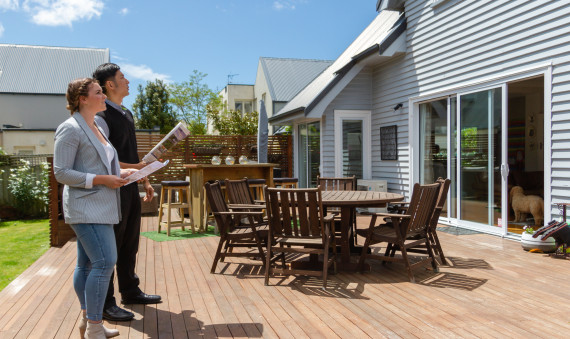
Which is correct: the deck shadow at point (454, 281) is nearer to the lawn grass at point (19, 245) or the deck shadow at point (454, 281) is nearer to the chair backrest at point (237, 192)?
the chair backrest at point (237, 192)

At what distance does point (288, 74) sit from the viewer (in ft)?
75.6

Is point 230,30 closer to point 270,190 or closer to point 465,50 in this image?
point 465,50

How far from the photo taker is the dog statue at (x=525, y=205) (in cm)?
663

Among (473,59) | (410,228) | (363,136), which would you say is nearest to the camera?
(410,228)

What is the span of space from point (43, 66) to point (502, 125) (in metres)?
24.2

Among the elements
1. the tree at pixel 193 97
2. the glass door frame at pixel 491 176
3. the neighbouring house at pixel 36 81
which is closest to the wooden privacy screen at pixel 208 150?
the glass door frame at pixel 491 176

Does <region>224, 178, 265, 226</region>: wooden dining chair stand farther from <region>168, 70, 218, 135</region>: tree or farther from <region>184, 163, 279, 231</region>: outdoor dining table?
<region>168, 70, 218, 135</region>: tree

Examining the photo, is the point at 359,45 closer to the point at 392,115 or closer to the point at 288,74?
the point at 392,115

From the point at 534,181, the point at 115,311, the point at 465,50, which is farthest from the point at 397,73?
the point at 115,311

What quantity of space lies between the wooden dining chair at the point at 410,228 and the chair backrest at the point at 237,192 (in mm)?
1481

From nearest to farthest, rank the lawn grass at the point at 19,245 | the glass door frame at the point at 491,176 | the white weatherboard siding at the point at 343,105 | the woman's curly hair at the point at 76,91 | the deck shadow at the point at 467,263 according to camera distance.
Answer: the woman's curly hair at the point at 76,91, the deck shadow at the point at 467,263, the lawn grass at the point at 19,245, the glass door frame at the point at 491,176, the white weatherboard siding at the point at 343,105

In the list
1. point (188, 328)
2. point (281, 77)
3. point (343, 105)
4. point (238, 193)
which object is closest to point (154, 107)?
point (281, 77)

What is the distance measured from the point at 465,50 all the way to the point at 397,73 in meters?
1.87

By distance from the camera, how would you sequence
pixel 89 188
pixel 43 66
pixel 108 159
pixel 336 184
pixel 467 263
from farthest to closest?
pixel 43 66 → pixel 336 184 → pixel 467 263 → pixel 108 159 → pixel 89 188
